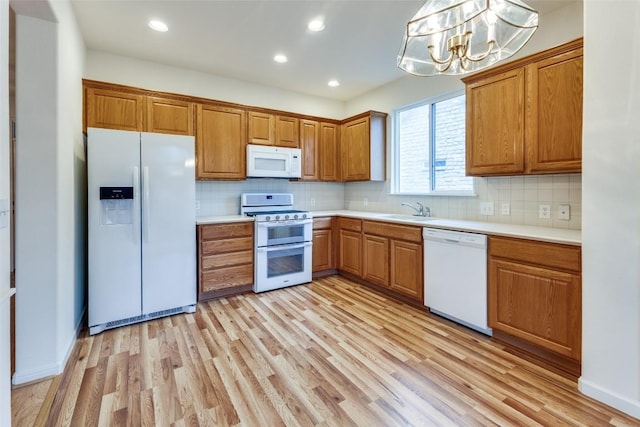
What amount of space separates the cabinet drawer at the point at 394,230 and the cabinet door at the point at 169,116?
7.58 ft

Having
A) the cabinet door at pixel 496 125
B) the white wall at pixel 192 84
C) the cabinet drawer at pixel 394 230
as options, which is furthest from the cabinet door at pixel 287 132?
the cabinet door at pixel 496 125

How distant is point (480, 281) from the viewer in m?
2.44

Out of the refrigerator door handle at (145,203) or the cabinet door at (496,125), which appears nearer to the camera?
the cabinet door at (496,125)

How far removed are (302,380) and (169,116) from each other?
296 centimetres

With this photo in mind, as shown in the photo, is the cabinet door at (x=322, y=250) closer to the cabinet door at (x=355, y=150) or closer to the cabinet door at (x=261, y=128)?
the cabinet door at (x=355, y=150)

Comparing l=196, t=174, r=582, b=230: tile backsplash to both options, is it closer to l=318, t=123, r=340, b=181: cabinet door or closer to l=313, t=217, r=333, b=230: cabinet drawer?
l=318, t=123, r=340, b=181: cabinet door

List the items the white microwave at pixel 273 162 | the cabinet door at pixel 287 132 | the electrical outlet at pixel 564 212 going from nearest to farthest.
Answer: the electrical outlet at pixel 564 212 → the white microwave at pixel 273 162 → the cabinet door at pixel 287 132

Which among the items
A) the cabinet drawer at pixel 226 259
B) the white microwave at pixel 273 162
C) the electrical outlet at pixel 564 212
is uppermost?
the white microwave at pixel 273 162

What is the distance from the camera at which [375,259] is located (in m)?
3.52

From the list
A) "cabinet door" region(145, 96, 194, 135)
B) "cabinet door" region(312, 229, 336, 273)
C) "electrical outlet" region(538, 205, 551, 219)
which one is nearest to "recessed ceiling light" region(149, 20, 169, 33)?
"cabinet door" region(145, 96, 194, 135)

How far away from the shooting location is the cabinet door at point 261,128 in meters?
3.80

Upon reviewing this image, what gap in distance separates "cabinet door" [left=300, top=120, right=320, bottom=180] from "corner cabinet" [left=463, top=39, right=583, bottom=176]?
83.9 inches

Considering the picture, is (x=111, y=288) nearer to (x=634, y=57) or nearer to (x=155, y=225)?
(x=155, y=225)

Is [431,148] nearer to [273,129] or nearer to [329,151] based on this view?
[329,151]
